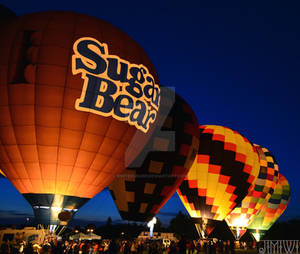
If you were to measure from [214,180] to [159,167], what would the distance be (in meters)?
4.74

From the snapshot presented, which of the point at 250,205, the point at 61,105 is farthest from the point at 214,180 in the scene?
the point at 61,105

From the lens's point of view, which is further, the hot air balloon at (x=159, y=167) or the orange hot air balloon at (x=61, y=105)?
the hot air balloon at (x=159, y=167)

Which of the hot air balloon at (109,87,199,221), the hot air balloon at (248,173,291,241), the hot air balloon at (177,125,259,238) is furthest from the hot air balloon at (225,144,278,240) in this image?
the hot air balloon at (109,87,199,221)

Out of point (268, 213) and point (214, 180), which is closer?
point (214, 180)

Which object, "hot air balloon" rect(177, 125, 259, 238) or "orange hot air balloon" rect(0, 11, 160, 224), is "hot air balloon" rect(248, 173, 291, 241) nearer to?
"hot air balloon" rect(177, 125, 259, 238)

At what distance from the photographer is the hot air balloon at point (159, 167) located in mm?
17422

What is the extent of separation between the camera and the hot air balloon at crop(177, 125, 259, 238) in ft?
67.7

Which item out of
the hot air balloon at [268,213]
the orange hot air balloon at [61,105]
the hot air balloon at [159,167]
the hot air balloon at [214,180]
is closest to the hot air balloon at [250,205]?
the hot air balloon at [214,180]

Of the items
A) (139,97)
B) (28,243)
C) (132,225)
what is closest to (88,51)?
(139,97)

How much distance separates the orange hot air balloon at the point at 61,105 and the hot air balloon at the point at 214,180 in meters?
9.42

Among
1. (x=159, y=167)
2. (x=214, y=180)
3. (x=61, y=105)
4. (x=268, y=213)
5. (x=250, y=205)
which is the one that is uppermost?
(x=61, y=105)

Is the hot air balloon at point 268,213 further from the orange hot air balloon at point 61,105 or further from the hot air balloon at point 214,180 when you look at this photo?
the orange hot air balloon at point 61,105

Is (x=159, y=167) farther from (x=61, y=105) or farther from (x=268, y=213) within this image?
(x=268, y=213)

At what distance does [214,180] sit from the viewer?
20.6 metres
